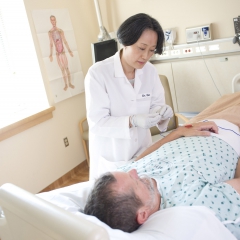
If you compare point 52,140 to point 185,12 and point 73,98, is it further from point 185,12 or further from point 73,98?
point 185,12

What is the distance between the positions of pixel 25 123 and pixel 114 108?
1.08 meters

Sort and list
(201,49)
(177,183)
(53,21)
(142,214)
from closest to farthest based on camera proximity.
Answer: (142,214) → (177,183) → (201,49) → (53,21)

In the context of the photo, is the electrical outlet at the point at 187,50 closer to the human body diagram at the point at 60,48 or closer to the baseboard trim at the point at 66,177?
the human body diagram at the point at 60,48

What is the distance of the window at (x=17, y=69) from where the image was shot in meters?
2.46

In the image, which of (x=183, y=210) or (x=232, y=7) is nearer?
(x=183, y=210)

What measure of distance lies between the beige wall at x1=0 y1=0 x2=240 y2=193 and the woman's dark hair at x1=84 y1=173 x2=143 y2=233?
152cm

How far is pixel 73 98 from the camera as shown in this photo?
2918mm

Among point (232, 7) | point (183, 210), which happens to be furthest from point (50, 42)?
point (183, 210)

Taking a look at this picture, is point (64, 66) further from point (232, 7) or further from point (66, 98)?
point (232, 7)

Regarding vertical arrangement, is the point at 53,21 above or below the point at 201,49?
above

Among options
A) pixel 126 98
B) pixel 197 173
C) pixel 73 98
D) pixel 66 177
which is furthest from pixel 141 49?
pixel 66 177

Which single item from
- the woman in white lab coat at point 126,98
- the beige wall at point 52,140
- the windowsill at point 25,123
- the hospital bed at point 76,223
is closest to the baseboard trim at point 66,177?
the beige wall at point 52,140

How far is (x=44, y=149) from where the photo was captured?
2.60 metres

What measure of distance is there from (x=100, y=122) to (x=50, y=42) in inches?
55.5
